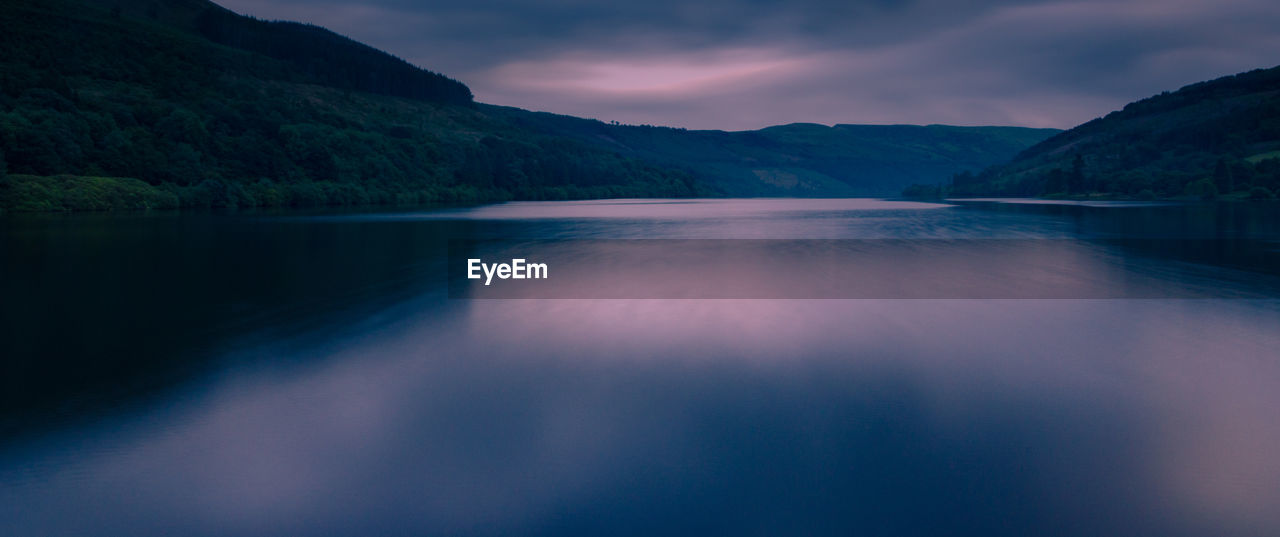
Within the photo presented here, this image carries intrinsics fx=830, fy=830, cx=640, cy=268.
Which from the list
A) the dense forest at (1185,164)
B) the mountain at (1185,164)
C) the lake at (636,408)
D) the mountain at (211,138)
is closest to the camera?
the lake at (636,408)

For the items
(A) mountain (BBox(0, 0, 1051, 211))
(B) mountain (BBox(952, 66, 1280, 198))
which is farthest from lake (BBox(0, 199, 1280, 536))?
(B) mountain (BBox(952, 66, 1280, 198))

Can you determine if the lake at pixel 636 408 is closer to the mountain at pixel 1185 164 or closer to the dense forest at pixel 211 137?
the dense forest at pixel 211 137

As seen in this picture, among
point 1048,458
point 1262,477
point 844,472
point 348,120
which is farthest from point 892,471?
point 348,120

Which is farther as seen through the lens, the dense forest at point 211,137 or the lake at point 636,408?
the dense forest at point 211,137

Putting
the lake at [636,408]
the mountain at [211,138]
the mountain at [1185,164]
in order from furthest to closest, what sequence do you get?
1. the mountain at [1185,164]
2. the mountain at [211,138]
3. the lake at [636,408]

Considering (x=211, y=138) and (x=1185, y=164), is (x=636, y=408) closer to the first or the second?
(x=211, y=138)

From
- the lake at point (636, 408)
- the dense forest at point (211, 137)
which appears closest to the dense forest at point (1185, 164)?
the dense forest at point (211, 137)

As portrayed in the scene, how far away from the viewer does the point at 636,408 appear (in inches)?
324

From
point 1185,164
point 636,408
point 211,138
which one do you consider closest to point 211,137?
point 211,138

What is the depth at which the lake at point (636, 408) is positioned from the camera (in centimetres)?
572

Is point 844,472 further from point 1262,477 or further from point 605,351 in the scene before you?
point 605,351

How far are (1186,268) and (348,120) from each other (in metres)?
145

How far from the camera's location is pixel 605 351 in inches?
448

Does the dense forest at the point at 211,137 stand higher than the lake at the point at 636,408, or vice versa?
the dense forest at the point at 211,137
